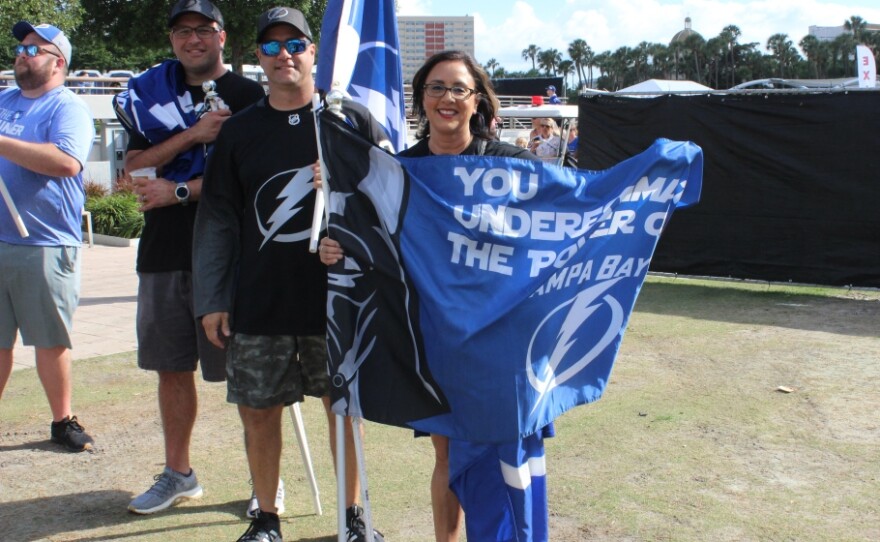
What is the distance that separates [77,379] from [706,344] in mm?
4921

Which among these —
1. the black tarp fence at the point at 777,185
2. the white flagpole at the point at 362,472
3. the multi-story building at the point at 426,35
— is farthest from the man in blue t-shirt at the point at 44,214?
the black tarp fence at the point at 777,185

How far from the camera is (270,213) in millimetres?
3842

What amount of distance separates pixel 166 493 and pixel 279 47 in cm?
219

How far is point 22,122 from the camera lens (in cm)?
514

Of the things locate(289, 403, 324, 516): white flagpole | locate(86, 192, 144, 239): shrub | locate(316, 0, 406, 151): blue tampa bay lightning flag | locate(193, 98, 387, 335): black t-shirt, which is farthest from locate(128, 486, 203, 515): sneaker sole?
locate(86, 192, 144, 239): shrub

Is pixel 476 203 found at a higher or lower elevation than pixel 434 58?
lower

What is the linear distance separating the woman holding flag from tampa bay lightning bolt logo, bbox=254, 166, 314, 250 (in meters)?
0.39

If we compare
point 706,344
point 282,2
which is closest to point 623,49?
point 282,2

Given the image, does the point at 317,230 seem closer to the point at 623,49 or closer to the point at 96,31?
the point at 96,31

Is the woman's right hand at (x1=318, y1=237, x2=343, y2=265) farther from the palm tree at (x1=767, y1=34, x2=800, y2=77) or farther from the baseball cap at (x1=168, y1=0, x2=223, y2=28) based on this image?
the palm tree at (x1=767, y1=34, x2=800, y2=77)

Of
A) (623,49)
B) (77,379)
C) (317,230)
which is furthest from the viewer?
(623,49)

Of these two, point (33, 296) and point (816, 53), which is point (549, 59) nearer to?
point (816, 53)

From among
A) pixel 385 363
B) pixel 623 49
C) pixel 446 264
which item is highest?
pixel 623 49

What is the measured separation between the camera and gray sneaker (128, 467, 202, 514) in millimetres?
4477
